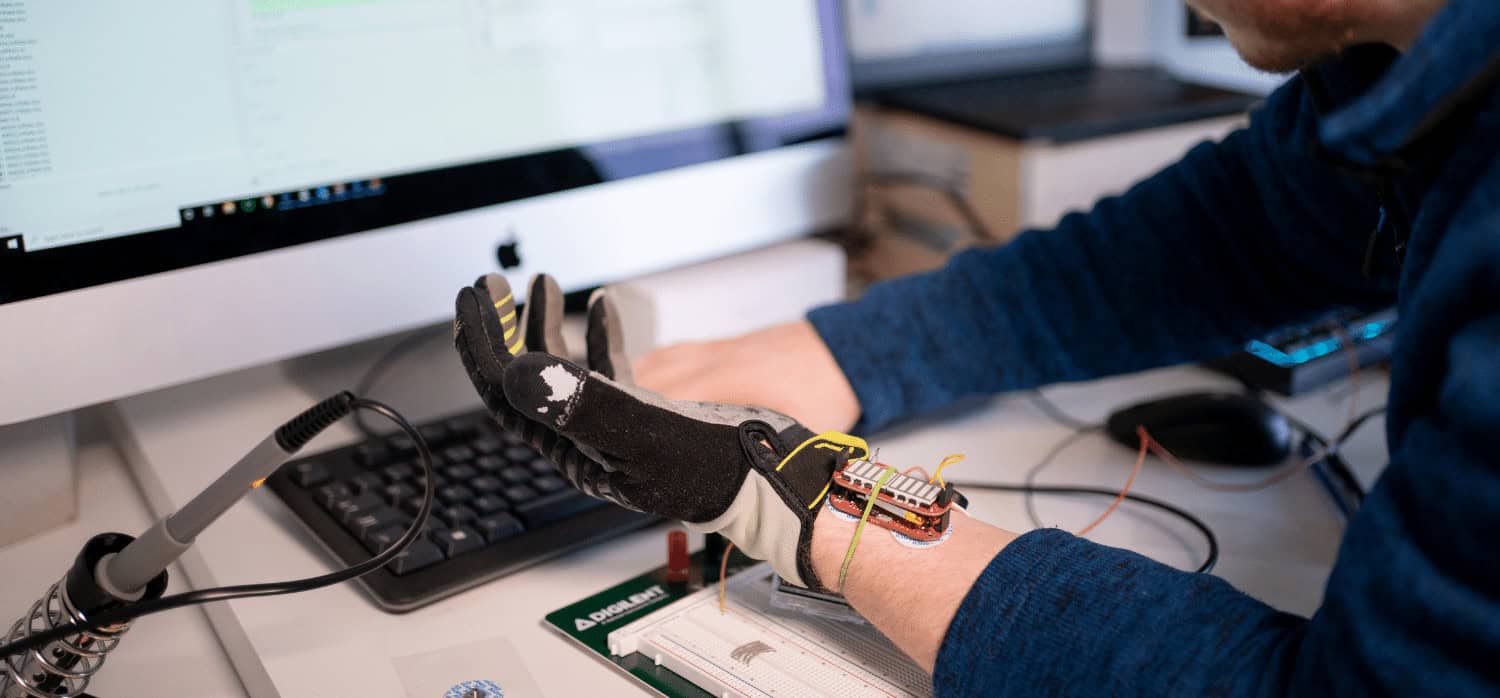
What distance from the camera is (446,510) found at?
617 millimetres

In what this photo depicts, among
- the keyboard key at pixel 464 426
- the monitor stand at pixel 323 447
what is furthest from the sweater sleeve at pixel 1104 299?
the keyboard key at pixel 464 426

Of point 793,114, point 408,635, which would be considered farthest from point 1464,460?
point 793,114

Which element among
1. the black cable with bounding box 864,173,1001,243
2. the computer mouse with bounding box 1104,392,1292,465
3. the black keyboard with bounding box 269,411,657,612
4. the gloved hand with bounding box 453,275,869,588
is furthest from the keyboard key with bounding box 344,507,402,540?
the black cable with bounding box 864,173,1001,243

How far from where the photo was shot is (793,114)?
0.87 m

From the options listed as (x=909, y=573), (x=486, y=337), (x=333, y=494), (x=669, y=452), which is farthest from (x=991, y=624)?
(x=333, y=494)

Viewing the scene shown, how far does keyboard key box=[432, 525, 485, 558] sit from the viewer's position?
593mm

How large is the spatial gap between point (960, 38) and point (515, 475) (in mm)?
716

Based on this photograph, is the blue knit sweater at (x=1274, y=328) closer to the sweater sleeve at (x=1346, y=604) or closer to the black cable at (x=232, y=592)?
the sweater sleeve at (x=1346, y=604)

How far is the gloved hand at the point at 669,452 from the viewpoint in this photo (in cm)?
52

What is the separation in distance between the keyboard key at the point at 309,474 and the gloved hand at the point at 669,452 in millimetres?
169

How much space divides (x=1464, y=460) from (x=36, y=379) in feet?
2.18

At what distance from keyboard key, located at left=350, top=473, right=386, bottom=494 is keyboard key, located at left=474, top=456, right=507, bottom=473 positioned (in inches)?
2.1

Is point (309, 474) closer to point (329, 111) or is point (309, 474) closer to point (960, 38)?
point (329, 111)

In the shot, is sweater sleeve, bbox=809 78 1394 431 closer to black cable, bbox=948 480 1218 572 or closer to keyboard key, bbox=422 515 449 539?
black cable, bbox=948 480 1218 572
